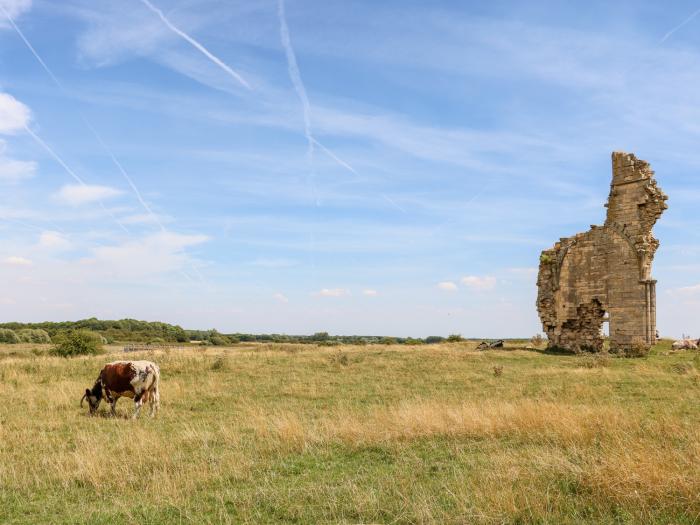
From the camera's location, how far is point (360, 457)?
8000mm

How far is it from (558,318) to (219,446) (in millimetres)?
27789

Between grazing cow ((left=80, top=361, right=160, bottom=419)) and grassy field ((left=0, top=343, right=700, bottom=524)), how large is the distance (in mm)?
492

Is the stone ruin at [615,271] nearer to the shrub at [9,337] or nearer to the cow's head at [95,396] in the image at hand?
the cow's head at [95,396]

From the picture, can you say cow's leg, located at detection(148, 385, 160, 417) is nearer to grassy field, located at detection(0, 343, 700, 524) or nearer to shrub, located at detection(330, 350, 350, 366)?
grassy field, located at detection(0, 343, 700, 524)

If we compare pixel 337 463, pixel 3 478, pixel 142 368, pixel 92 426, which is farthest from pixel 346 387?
pixel 3 478

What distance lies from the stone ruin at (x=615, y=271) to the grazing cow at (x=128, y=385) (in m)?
24.6

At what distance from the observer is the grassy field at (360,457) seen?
5516mm

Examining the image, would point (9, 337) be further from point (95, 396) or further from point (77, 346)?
point (95, 396)

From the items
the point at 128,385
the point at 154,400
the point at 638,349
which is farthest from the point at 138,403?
the point at 638,349

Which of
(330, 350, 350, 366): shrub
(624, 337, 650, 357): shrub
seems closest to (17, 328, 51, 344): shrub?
(330, 350, 350, 366): shrub

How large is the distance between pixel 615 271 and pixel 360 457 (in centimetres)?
2549

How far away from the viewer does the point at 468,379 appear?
698 inches

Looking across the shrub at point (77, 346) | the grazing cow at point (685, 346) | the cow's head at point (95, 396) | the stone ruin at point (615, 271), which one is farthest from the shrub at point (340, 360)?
the grazing cow at point (685, 346)

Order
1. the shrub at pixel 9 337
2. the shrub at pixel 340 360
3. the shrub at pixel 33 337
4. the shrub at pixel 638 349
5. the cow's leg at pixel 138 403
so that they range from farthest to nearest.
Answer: the shrub at pixel 33 337 → the shrub at pixel 9 337 → the shrub at pixel 638 349 → the shrub at pixel 340 360 → the cow's leg at pixel 138 403
